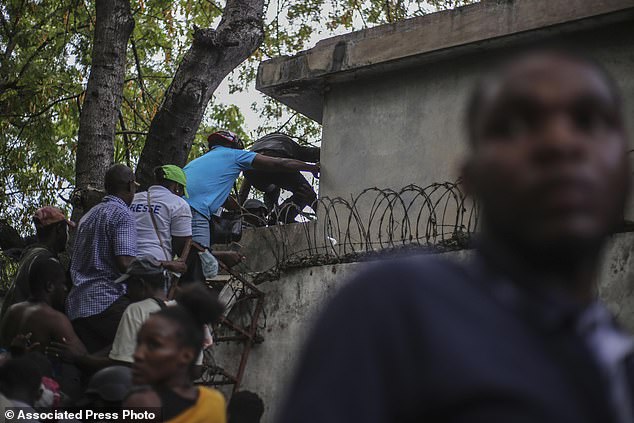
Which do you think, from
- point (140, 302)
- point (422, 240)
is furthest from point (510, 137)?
point (422, 240)

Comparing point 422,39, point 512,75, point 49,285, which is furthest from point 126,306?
point 512,75

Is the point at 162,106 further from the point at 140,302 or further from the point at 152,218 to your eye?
the point at 140,302

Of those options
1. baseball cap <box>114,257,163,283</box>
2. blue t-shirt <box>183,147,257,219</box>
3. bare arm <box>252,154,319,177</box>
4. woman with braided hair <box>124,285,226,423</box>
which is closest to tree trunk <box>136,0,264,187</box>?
blue t-shirt <box>183,147,257,219</box>

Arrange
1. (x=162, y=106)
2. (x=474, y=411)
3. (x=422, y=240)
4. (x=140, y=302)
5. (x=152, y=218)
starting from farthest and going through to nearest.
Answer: (x=162, y=106) < (x=422, y=240) < (x=152, y=218) < (x=140, y=302) < (x=474, y=411)

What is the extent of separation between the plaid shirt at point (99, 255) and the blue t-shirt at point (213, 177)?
1617mm

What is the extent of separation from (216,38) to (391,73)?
5.31 ft

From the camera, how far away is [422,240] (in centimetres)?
816

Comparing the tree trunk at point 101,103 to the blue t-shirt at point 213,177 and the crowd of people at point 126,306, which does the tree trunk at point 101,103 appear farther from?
the crowd of people at point 126,306

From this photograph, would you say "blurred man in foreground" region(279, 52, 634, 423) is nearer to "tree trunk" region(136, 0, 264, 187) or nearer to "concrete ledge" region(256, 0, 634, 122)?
"concrete ledge" region(256, 0, 634, 122)

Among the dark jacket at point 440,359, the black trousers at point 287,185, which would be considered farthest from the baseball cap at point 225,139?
the dark jacket at point 440,359

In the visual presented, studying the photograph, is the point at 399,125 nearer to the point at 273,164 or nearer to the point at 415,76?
the point at 415,76

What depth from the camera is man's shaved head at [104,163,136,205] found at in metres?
6.56

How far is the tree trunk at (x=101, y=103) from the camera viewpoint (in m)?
8.45

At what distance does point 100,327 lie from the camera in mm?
5988
